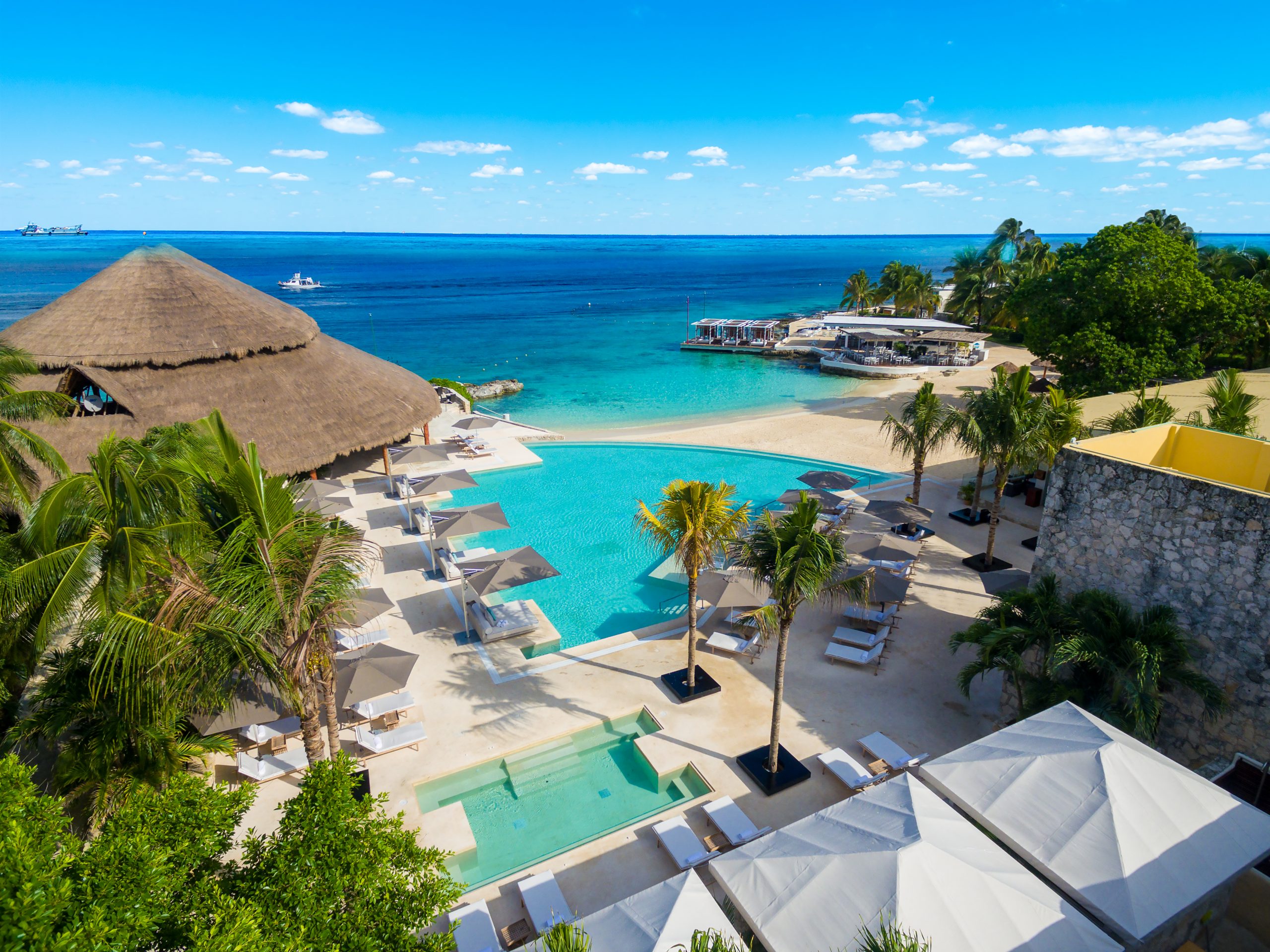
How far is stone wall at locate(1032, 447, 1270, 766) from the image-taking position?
9039 millimetres

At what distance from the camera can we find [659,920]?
22.0 feet

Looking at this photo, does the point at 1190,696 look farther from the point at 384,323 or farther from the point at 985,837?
the point at 384,323

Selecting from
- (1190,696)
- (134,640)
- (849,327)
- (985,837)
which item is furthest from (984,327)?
(134,640)

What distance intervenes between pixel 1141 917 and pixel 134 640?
1029 centimetres

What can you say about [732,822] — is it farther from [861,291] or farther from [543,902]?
[861,291]

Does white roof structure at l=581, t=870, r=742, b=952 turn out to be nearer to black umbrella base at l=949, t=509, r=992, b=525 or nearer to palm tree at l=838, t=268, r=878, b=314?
black umbrella base at l=949, t=509, r=992, b=525

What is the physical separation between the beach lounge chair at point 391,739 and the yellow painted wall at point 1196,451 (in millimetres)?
12000

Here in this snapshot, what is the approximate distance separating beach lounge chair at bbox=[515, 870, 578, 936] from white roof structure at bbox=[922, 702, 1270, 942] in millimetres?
4918

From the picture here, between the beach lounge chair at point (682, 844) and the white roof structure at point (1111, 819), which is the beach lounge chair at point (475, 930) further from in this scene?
the white roof structure at point (1111, 819)

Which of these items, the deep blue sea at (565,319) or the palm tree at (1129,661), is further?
the deep blue sea at (565,319)

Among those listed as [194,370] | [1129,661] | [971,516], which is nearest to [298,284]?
[194,370]

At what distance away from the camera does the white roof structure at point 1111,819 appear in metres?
7.00

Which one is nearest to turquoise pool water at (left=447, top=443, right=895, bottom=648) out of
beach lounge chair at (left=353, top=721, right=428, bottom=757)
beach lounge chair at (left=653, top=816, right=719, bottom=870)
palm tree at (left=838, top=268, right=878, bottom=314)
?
beach lounge chair at (left=353, top=721, right=428, bottom=757)

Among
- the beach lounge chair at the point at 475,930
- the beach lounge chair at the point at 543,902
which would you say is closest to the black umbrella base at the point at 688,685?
the beach lounge chair at the point at 543,902
